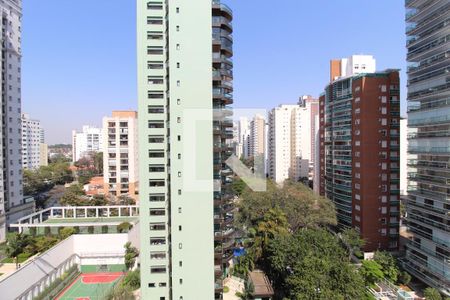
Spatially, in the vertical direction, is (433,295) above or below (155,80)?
below

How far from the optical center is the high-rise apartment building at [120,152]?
3278cm

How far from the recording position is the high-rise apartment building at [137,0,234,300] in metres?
11.2

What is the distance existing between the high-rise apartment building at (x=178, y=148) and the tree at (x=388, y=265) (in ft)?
37.0

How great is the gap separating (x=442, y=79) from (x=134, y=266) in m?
22.8

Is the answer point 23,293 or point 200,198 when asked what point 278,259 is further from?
point 23,293

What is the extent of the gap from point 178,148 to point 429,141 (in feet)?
49.6

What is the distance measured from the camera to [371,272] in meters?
16.3

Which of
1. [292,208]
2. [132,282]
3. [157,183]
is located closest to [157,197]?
[157,183]

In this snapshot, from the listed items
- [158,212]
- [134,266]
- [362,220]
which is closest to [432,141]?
[362,220]

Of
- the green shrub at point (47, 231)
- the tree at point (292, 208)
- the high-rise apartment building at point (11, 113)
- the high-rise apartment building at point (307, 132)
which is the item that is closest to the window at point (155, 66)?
the tree at point (292, 208)

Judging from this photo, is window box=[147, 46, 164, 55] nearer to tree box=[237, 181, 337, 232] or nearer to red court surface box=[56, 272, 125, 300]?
red court surface box=[56, 272, 125, 300]

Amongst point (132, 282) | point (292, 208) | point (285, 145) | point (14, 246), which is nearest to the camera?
point (132, 282)

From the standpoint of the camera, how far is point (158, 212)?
41.1 ft

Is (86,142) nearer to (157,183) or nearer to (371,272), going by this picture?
(157,183)
